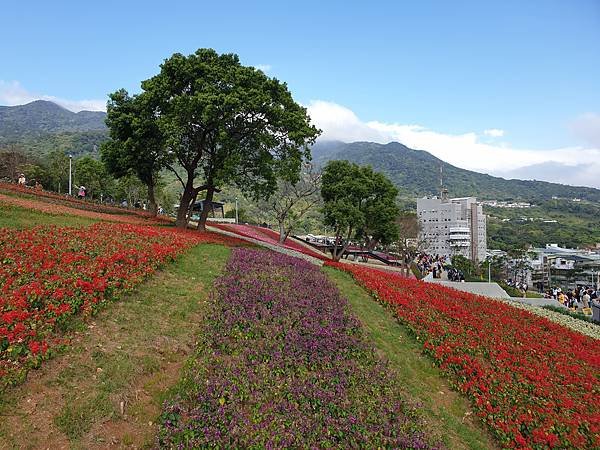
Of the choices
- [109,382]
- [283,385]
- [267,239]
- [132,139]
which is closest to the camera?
[109,382]

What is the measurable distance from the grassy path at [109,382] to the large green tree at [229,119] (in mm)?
13510

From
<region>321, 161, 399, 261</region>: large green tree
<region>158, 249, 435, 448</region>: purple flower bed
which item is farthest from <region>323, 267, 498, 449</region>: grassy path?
<region>321, 161, 399, 261</region>: large green tree

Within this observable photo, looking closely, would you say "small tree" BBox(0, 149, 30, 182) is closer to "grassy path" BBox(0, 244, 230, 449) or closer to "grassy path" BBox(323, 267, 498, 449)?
"grassy path" BBox(0, 244, 230, 449)

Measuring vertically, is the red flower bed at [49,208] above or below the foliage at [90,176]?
below

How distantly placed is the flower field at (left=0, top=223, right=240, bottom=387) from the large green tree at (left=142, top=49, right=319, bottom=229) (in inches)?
349

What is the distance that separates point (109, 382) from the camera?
286 inches

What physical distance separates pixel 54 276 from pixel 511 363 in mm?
12105

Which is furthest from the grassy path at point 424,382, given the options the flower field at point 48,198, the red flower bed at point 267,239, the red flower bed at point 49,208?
the flower field at point 48,198

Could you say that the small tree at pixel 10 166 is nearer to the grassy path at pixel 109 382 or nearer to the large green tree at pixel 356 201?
the large green tree at pixel 356 201

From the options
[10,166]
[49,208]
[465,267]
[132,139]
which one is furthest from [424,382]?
[10,166]

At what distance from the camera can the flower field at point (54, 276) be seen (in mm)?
7304

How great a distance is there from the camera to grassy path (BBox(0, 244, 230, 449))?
609cm

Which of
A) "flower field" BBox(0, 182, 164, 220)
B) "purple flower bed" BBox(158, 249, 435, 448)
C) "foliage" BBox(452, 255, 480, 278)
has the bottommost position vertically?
"foliage" BBox(452, 255, 480, 278)

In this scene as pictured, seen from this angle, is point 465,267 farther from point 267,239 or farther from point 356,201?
point 267,239
